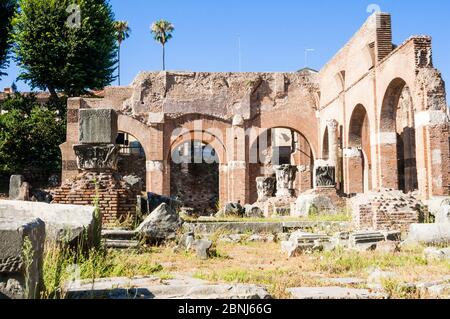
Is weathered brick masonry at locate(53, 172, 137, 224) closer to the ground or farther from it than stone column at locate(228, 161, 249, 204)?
closer to the ground

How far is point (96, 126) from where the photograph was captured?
9023 mm

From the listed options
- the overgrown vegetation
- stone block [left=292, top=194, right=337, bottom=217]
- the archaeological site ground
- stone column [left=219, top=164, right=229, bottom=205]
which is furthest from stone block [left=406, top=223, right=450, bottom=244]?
stone column [left=219, top=164, right=229, bottom=205]

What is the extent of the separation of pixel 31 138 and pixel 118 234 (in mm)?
16983

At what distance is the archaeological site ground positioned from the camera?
4.04m

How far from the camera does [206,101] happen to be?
21656 mm

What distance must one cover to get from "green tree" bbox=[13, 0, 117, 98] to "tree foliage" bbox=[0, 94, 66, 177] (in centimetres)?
117

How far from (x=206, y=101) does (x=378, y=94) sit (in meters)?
8.03

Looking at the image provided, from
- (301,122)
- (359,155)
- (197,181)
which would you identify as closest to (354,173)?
(359,155)

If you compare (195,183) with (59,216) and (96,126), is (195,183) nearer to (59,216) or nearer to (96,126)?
(96,126)

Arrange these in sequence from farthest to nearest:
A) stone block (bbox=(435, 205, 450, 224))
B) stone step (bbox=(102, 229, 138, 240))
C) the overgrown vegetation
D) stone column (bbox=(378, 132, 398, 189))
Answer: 1. stone column (bbox=(378, 132, 398, 189))
2. stone block (bbox=(435, 205, 450, 224))
3. stone step (bbox=(102, 229, 138, 240))
4. the overgrown vegetation

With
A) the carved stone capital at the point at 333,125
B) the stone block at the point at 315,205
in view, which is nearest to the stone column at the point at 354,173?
the carved stone capital at the point at 333,125

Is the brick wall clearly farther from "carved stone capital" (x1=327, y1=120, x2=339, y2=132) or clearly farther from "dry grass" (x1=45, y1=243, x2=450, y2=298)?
"carved stone capital" (x1=327, y1=120, x2=339, y2=132)
